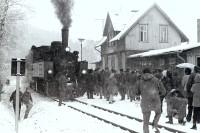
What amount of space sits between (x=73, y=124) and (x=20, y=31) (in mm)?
25915

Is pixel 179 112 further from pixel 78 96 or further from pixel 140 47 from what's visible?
pixel 140 47

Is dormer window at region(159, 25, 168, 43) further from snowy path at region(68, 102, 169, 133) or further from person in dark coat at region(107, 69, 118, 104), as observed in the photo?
snowy path at region(68, 102, 169, 133)

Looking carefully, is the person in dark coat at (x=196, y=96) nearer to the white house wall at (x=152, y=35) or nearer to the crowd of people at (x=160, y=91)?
the crowd of people at (x=160, y=91)

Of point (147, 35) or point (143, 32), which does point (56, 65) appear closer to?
point (143, 32)

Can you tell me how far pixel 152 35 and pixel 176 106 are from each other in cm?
2374

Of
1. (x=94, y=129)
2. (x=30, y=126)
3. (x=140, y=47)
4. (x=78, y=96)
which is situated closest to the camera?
(x=94, y=129)

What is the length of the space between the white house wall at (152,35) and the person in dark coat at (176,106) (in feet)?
73.1

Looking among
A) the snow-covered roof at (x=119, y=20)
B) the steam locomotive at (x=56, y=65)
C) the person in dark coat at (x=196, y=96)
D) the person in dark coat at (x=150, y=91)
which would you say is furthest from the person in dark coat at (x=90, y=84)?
the snow-covered roof at (x=119, y=20)

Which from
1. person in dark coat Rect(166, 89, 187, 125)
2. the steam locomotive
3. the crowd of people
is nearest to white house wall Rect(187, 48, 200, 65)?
the crowd of people

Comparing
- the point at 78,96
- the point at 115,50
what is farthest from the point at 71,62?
the point at 115,50

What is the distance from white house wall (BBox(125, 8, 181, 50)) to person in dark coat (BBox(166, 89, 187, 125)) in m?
22.3

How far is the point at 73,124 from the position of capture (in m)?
12.2

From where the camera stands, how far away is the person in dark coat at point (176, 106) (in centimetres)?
1182

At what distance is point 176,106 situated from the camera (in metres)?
12.0
